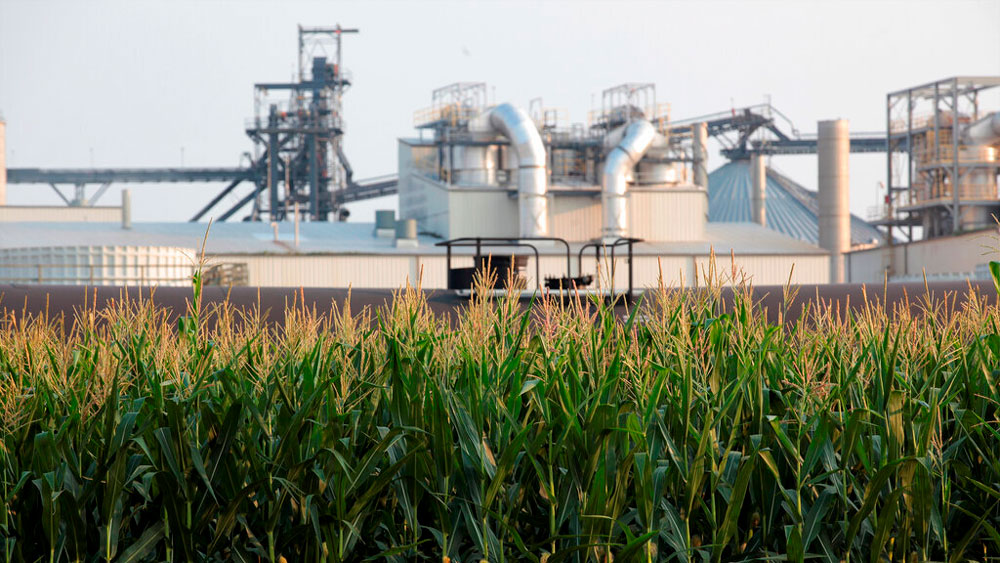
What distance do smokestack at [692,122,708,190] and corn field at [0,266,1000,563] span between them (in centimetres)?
4403

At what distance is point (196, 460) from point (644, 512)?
6.44 feet

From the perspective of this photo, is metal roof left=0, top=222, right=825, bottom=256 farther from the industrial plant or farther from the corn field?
the corn field

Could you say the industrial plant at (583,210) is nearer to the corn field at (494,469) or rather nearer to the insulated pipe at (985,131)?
the insulated pipe at (985,131)

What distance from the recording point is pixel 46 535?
411 cm

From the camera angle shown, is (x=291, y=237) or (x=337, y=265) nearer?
(x=337, y=265)

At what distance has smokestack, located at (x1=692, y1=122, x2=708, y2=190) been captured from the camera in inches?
1913

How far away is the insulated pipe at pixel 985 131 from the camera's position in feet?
138

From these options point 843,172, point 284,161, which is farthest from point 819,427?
point 284,161

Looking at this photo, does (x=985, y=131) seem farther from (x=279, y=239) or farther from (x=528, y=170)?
(x=279, y=239)

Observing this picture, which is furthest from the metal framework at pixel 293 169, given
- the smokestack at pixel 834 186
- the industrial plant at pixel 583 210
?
the smokestack at pixel 834 186

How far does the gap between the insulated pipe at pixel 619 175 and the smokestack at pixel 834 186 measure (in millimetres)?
10666

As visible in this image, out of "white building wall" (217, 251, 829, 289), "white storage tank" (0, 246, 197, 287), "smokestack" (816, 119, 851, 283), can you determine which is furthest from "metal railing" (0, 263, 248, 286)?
"smokestack" (816, 119, 851, 283)

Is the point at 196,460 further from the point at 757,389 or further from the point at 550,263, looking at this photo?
the point at 550,263

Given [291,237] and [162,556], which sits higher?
[291,237]
